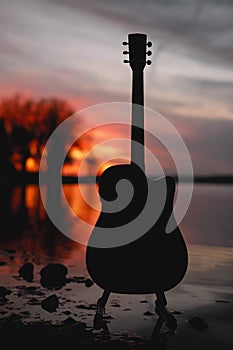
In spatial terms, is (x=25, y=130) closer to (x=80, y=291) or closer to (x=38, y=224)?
(x=38, y=224)

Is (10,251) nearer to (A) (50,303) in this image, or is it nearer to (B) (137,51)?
(A) (50,303)

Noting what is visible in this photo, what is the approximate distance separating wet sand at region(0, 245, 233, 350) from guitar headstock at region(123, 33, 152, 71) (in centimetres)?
411

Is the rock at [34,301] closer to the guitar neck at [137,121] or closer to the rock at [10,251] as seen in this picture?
the guitar neck at [137,121]

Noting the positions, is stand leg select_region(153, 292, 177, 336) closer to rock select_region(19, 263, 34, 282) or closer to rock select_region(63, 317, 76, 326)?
rock select_region(63, 317, 76, 326)

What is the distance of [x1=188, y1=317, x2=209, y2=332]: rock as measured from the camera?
30.0 ft

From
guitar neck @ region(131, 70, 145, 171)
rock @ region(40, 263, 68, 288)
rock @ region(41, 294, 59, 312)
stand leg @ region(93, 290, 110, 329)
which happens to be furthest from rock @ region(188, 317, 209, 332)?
rock @ region(40, 263, 68, 288)

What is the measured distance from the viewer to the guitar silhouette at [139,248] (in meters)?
8.74

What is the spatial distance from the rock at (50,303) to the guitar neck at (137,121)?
2761 mm

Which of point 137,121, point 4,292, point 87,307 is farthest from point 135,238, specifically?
point 4,292

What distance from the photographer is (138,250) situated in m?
8.81

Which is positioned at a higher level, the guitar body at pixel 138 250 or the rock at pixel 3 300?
the guitar body at pixel 138 250

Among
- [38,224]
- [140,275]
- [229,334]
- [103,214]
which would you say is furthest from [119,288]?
[38,224]

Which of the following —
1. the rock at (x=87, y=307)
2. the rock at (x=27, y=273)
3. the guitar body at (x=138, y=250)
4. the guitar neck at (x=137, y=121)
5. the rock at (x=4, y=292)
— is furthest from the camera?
the rock at (x=27, y=273)

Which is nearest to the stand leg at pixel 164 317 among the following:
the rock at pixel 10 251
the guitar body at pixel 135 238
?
the guitar body at pixel 135 238
